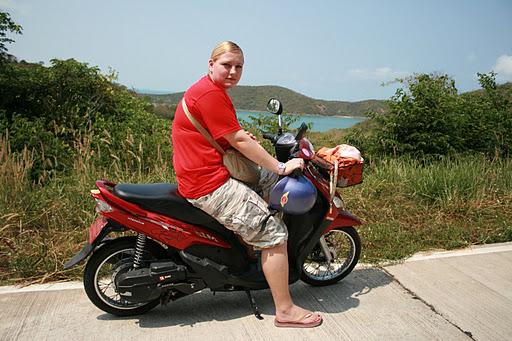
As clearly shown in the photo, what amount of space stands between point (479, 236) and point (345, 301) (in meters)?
1.88

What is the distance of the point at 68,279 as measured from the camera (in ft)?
11.2

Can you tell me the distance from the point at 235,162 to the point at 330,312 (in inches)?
47.4

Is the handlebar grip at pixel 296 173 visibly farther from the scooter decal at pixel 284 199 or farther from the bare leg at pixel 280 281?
the bare leg at pixel 280 281

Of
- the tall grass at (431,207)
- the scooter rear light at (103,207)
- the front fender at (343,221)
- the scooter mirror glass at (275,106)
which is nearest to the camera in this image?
the scooter rear light at (103,207)

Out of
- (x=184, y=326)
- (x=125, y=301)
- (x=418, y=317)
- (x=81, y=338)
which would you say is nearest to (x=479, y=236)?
(x=418, y=317)

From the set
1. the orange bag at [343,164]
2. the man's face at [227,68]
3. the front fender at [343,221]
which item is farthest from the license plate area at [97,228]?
the front fender at [343,221]

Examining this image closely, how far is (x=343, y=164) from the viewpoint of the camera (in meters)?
2.96

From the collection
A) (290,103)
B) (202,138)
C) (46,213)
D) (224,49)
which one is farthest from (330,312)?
(290,103)

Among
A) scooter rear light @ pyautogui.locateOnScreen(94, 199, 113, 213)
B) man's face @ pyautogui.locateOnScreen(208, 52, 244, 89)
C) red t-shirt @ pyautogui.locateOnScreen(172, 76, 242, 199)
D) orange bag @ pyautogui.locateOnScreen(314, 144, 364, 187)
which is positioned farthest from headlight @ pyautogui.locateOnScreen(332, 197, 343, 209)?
scooter rear light @ pyautogui.locateOnScreen(94, 199, 113, 213)

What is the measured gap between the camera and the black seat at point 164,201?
2.68 m

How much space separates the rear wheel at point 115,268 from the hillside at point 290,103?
454 centimetres

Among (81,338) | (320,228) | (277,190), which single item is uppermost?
(277,190)

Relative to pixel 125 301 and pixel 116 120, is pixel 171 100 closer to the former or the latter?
pixel 116 120

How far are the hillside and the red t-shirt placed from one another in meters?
4.51
